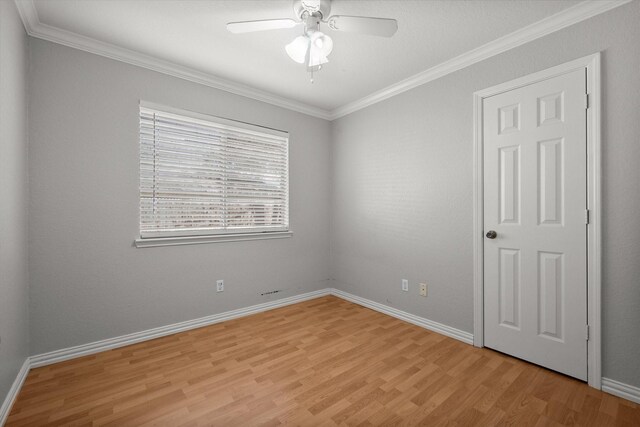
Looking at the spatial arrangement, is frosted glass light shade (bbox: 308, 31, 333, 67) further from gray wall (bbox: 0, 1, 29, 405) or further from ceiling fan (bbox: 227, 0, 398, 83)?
gray wall (bbox: 0, 1, 29, 405)

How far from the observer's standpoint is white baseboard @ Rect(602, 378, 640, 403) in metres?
1.70

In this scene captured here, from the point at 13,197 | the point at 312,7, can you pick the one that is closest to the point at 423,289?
the point at 312,7

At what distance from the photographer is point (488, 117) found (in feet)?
7.74

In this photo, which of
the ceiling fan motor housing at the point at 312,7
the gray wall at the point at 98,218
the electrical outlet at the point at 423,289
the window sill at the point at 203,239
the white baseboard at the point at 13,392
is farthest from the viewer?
the electrical outlet at the point at 423,289

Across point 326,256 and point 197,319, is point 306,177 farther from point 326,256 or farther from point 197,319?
point 197,319

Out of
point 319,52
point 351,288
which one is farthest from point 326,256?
point 319,52

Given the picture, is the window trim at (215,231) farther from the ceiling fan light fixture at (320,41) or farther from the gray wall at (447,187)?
the ceiling fan light fixture at (320,41)

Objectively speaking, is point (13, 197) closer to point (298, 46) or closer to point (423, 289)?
point (298, 46)

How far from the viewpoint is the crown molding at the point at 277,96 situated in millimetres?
1877

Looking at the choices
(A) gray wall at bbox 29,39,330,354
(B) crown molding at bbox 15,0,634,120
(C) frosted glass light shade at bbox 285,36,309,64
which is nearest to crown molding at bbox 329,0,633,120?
(B) crown molding at bbox 15,0,634,120

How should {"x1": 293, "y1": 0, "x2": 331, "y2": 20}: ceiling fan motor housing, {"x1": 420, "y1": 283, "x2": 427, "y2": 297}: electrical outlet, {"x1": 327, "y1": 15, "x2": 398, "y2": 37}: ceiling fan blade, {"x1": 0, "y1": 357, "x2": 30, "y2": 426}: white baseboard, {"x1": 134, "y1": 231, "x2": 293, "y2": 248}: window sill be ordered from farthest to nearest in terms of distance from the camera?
1. {"x1": 420, "y1": 283, "x2": 427, "y2": 297}: electrical outlet
2. {"x1": 134, "y1": 231, "x2": 293, "y2": 248}: window sill
3. {"x1": 293, "y1": 0, "x2": 331, "y2": 20}: ceiling fan motor housing
4. {"x1": 327, "y1": 15, "x2": 398, "y2": 37}: ceiling fan blade
5. {"x1": 0, "y1": 357, "x2": 30, "y2": 426}: white baseboard

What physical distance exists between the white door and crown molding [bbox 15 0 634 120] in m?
0.38

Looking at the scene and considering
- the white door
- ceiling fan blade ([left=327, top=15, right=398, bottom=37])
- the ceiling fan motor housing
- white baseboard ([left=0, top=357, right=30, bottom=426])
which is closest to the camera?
white baseboard ([left=0, top=357, right=30, bottom=426])

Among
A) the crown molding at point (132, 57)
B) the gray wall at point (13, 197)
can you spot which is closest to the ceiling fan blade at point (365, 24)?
the crown molding at point (132, 57)
